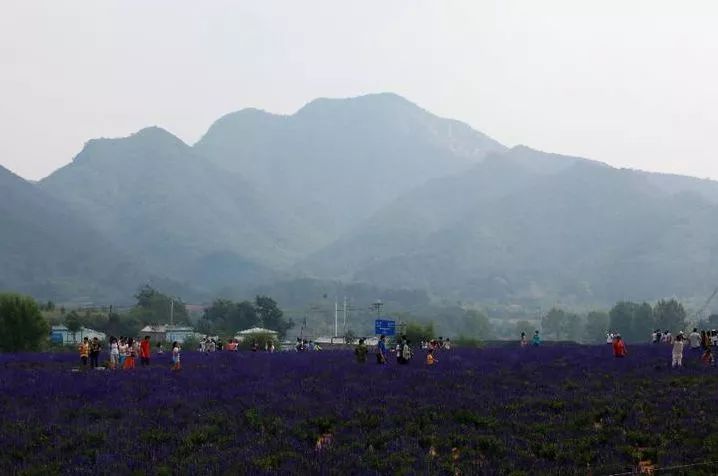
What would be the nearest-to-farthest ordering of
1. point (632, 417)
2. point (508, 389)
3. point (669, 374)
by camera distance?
point (632, 417)
point (508, 389)
point (669, 374)

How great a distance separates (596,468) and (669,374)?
16229mm

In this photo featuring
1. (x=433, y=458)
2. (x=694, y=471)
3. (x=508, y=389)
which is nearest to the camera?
(x=694, y=471)

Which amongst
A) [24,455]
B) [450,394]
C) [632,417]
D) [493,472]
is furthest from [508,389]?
[24,455]

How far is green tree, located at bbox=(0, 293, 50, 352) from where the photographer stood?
74125 mm

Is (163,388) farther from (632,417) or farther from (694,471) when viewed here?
(694,471)

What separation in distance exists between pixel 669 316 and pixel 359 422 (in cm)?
17397

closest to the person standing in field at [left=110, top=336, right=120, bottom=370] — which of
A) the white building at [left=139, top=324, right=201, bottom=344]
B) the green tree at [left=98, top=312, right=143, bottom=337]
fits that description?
the white building at [left=139, top=324, right=201, bottom=344]

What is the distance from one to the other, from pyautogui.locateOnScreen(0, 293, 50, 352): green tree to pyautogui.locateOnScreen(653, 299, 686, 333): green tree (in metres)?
137

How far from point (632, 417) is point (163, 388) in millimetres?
14309

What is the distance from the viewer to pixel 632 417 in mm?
17672

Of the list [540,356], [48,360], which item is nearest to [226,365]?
[48,360]

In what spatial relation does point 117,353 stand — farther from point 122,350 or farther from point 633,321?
point 633,321

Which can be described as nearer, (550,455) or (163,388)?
(550,455)

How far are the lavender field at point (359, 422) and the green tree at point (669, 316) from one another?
15403 cm
